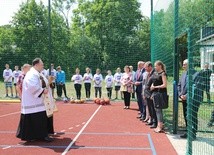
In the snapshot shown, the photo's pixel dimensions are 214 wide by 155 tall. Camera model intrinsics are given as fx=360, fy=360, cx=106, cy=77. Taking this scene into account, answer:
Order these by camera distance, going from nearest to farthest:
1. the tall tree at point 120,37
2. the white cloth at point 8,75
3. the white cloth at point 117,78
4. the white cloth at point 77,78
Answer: the white cloth at point 77,78 → the white cloth at point 117,78 → the tall tree at point 120,37 → the white cloth at point 8,75

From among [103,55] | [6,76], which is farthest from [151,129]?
[6,76]

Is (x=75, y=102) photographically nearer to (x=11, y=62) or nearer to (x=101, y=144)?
(x=11, y=62)

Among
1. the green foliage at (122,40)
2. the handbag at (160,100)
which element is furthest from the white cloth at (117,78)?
the handbag at (160,100)

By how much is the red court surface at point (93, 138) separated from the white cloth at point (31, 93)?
33.0 inches

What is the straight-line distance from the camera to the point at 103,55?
21.7 metres

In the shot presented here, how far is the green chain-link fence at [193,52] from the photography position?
23.6 feet

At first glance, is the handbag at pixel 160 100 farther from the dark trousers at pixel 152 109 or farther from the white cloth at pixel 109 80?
the white cloth at pixel 109 80

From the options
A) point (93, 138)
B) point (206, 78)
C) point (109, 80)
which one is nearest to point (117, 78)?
point (109, 80)

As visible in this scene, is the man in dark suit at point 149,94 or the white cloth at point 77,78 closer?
the man in dark suit at point 149,94

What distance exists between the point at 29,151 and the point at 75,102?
435 inches

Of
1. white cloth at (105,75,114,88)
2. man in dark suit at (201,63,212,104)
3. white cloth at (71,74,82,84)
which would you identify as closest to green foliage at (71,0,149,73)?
white cloth at (105,75,114,88)

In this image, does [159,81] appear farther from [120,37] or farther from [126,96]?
[120,37]

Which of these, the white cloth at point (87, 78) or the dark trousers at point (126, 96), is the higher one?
the white cloth at point (87, 78)

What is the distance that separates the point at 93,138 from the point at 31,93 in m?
2.00
